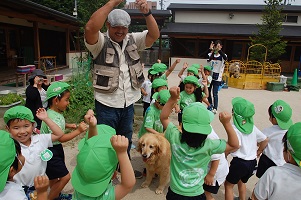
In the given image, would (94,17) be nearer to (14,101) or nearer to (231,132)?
(231,132)

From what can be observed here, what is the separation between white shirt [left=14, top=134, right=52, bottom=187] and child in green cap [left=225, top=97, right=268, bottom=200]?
6.37 feet

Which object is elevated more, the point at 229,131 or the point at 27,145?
the point at 229,131

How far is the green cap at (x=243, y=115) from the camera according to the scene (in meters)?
2.58

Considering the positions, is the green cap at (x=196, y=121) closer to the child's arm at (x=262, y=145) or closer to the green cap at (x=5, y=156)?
the child's arm at (x=262, y=145)

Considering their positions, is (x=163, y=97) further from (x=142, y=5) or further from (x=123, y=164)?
(x=123, y=164)

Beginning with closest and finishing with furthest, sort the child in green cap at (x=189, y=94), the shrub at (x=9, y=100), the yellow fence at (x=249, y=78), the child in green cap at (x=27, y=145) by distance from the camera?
the child in green cap at (x=27, y=145) < the child in green cap at (x=189, y=94) < the shrub at (x=9, y=100) < the yellow fence at (x=249, y=78)

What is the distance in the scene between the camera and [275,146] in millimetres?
2779

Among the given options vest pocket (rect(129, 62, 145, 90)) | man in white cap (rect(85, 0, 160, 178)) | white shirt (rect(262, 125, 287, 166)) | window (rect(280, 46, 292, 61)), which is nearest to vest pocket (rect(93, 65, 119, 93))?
man in white cap (rect(85, 0, 160, 178))

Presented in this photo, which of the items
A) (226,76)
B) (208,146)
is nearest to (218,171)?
(208,146)

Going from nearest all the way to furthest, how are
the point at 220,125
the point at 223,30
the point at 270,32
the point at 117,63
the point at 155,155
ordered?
the point at 117,63, the point at 155,155, the point at 220,125, the point at 270,32, the point at 223,30

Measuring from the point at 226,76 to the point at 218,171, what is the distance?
10770 millimetres

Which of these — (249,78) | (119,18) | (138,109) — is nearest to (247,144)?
(119,18)

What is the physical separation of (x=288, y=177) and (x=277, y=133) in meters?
1.22

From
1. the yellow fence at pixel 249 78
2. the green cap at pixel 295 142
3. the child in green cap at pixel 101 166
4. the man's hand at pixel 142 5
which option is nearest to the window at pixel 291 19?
the yellow fence at pixel 249 78
